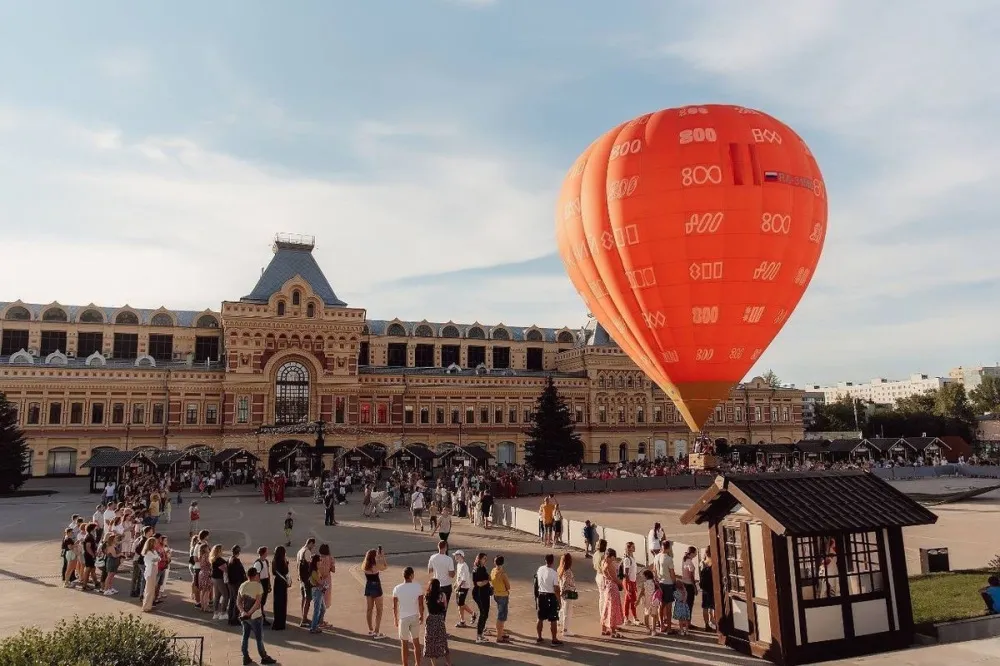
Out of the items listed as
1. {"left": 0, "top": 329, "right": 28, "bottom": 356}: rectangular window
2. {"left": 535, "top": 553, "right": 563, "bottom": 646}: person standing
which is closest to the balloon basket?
{"left": 535, "top": 553, "right": 563, "bottom": 646}: person standing

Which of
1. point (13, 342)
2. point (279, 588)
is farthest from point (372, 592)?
point (13, 342)

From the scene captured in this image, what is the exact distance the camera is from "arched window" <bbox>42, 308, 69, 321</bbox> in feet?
200

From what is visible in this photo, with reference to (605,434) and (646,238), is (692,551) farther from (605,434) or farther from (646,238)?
(605,434)

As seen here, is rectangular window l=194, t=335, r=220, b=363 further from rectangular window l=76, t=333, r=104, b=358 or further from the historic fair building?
rectangular window l=76, t=333, r=104, b=358

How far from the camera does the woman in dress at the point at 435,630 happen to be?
1112 centimetres

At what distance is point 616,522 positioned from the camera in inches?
1137

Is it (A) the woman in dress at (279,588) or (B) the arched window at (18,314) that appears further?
(B) the arched window at (18,314)

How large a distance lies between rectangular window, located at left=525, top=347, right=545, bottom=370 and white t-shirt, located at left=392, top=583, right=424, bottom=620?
214 feet

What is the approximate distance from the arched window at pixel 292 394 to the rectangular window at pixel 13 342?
21754 mm

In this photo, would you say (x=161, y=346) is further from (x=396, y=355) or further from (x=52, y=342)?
(x=396, y=355)

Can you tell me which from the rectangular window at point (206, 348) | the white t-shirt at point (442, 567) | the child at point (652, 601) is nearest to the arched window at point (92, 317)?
the rectangular window at point (206, 348)

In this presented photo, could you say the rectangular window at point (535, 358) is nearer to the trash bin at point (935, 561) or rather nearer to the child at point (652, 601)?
the trash bin at point (935, 561)

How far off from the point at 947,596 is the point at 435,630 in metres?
11.5

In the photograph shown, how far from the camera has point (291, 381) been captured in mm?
59688
